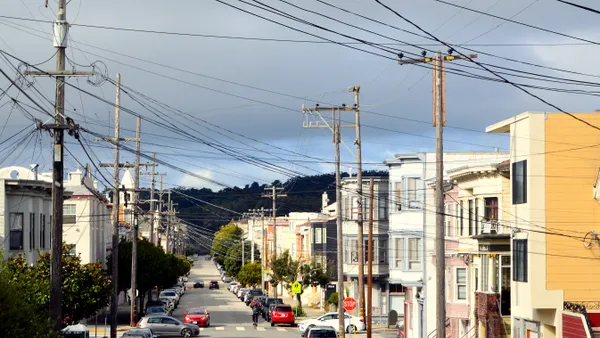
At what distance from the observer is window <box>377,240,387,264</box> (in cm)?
7419

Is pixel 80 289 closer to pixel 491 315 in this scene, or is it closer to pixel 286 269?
pixel 491 315

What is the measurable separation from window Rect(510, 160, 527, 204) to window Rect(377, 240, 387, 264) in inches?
1471

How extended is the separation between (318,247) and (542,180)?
217 feet

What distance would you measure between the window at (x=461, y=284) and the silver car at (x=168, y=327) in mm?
17303

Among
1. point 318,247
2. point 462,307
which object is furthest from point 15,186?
point 318,247

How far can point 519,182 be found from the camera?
120ft

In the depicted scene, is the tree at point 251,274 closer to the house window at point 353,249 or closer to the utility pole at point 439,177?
the house window at point 353,249

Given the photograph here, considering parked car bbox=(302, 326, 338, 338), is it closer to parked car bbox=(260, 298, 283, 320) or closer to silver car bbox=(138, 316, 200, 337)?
silver car bbox=(138, 316, 200, 337)

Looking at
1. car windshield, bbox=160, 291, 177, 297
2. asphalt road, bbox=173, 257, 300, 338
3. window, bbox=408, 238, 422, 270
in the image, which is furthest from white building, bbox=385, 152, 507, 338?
car windshield, bbox=160, 291, 177, 297

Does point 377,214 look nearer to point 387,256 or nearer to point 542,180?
point 387,256

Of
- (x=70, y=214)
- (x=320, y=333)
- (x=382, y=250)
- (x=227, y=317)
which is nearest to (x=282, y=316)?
(x=382, y=250)

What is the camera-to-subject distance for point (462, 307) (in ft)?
157

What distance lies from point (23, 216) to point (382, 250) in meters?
30.9

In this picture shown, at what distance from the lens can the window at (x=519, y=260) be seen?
35625 millimetres
